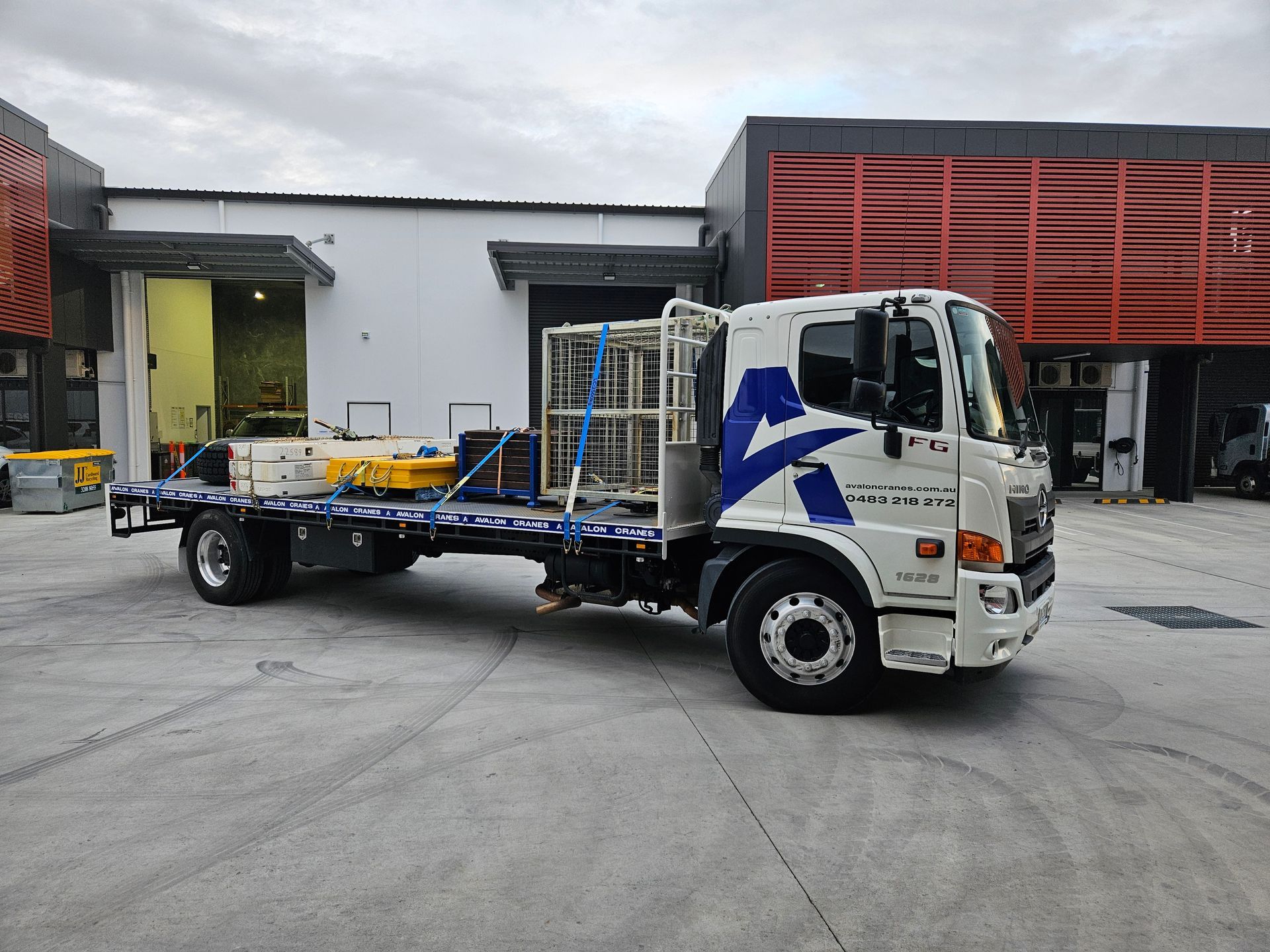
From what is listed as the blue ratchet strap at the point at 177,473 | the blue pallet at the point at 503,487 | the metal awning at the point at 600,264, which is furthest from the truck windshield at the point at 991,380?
the metal awning at the point at 600,264

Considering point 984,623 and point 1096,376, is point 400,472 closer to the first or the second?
point 984,623

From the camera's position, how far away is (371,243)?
20.1 m

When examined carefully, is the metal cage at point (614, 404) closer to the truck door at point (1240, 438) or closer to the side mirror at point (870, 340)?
the side mirror at point (870, 340)

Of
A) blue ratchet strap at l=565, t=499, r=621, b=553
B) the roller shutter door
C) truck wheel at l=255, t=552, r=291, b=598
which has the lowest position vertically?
truck wheel at l=255, t=552, r=291, b=598

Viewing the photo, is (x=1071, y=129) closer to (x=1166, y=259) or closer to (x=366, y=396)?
(x=1166, y=259)

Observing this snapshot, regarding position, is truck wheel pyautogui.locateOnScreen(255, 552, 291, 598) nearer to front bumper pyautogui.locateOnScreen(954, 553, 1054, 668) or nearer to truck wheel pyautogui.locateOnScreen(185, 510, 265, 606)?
truck wheel pyautogui.locateOnScreen(185, 510, 265, 606)

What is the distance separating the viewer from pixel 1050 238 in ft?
56.7

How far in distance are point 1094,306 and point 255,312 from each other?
84.8 ft

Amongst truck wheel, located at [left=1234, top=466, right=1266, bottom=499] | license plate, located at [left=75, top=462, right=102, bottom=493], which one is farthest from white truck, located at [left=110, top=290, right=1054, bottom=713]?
truck wheel, located at [left=1234, top=466, right=1266, bottom=499]

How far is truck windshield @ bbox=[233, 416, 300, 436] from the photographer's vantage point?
19.7 meters

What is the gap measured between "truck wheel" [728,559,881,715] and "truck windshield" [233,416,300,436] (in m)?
17.1

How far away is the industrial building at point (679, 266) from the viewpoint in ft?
55.0

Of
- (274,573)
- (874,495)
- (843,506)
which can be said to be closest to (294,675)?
(274,573)

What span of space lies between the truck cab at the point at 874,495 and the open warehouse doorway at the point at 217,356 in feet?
46.1
